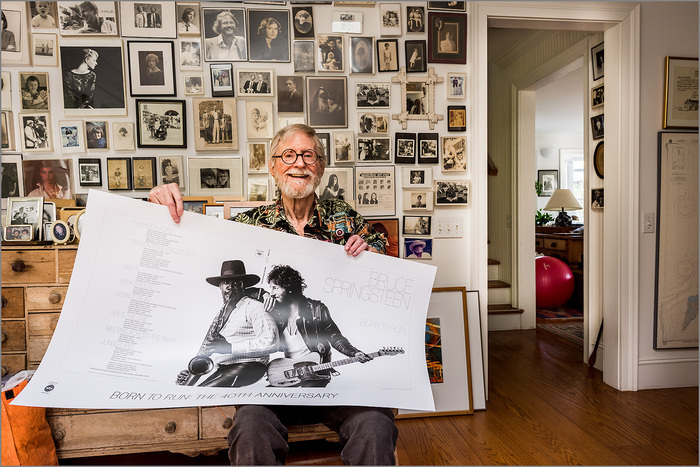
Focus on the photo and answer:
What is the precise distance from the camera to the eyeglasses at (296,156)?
1.67m

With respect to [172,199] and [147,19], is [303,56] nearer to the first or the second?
[147,19]

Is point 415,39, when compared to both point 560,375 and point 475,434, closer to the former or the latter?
point 475,434

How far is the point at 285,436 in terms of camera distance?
1.32 meters

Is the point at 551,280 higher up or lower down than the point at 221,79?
lower down

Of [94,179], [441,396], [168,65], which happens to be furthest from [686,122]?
[94,179]

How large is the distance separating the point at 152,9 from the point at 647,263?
317 centimetres

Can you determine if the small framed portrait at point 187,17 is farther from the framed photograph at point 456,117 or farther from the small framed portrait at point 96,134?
the framed photograph at point 456,117

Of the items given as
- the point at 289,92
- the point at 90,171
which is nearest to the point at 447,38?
the point at 289,92

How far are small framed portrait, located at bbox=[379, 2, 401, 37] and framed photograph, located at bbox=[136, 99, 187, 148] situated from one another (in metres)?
1.16

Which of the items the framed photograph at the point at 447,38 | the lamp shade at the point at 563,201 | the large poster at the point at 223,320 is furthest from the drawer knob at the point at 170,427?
the lamp shade at the point at 563,201

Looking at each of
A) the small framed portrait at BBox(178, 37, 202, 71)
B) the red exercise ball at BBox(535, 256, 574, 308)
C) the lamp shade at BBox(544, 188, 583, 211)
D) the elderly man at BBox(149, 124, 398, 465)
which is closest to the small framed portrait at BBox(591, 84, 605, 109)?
the red exercise ball at BBox(535, 256, 574, 308)

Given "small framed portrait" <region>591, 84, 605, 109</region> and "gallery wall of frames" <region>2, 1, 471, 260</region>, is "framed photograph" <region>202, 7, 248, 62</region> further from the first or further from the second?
"small framed portrait" <region>591, 84, 605, 109</region>

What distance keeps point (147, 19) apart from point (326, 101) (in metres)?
1.02

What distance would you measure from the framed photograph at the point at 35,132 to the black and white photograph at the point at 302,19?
1380 mm
